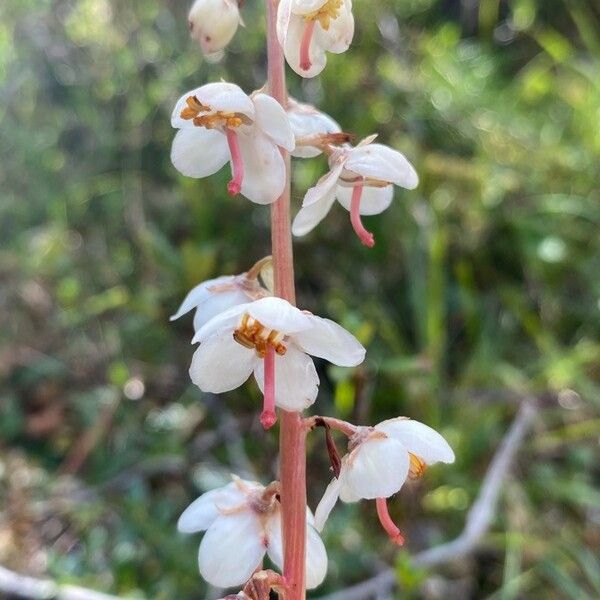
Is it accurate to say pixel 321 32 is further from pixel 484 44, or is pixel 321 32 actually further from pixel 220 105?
pixel 484 44

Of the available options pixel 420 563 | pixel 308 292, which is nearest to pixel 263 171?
pixel 420 563

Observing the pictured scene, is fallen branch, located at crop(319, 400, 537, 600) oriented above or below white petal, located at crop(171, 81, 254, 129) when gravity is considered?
below

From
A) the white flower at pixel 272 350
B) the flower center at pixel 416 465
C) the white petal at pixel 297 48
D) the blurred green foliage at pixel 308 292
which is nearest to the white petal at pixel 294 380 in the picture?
the white flower at pixel 272 350

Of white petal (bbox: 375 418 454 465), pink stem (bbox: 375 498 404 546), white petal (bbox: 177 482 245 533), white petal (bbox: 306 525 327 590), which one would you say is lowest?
white petal (bbox: 306 525 327 590)

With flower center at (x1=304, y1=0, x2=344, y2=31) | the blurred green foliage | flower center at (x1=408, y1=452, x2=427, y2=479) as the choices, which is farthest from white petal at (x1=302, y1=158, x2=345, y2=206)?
the blurred green foliage

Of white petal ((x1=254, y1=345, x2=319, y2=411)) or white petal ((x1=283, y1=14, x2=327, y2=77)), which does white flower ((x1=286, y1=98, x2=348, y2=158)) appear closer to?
white petal ((x1=283, y1=14, x2=327, y2=77))

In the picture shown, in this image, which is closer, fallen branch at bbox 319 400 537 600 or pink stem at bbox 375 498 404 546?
pink stem at bbox 375 498 404 546

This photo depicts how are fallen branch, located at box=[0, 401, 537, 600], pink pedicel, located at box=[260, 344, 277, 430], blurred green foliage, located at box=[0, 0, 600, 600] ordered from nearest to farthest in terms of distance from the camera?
pink pedicel, located at box=[260, 344, 277, 430], fallen branch, located at box=[0, 401, 537, 600], blurred green foliage, located at box=[0, 0, 600, 600]
